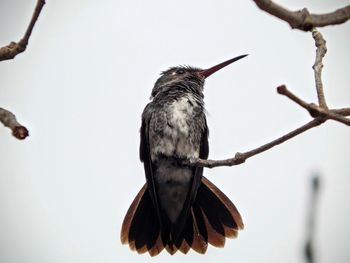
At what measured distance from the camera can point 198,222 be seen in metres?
5.99

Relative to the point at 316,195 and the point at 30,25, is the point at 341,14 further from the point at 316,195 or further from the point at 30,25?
the point at 30,25

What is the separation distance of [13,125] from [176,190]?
384 cm

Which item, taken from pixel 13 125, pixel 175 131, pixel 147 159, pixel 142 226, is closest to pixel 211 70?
pixel 175 131

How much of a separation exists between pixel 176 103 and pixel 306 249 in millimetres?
4322

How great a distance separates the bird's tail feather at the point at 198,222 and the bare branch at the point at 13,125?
409 centimetres

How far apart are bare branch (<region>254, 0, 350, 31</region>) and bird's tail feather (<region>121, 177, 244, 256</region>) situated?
423 cm

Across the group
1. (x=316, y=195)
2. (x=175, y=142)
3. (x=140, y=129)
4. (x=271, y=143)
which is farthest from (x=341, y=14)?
(x=140, y=129)

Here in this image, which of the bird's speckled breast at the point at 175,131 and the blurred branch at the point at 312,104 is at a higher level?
the bird's speckled breast at the point at 175,131

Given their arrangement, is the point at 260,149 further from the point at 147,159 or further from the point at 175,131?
the point at 147,159

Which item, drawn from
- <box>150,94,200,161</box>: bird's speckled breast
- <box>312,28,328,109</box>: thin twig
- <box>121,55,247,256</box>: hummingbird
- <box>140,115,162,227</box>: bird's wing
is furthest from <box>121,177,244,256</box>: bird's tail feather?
<box>312,28,328,109</box>: thin twig

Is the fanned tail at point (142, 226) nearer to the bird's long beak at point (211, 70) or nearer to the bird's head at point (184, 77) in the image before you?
the bird's head at point (184, 77)

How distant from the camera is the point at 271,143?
295 cm

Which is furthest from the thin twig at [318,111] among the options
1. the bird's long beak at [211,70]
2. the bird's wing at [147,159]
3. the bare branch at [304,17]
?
the bird's long beak at [211,70]

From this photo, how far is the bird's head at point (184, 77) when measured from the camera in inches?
247
